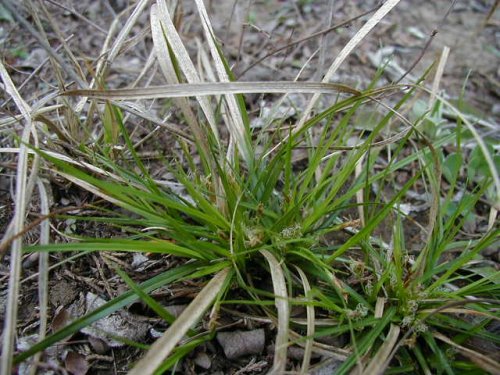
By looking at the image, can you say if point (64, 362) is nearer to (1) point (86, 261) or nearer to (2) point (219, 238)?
(1) point (86, 261)

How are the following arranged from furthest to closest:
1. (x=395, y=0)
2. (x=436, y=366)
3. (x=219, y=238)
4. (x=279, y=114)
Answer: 1. (x=279, y=114)
2. (x=395, y=0)
3. (x=219, y=238)
4. (x=436, y=366)

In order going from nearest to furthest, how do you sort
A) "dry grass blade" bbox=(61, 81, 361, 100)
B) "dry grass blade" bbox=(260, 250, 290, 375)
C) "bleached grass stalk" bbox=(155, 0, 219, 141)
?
"dry grass blade" bbox=(260, 250, 290, 375), "dry grass blade" bbox=(61, 81, 361, 100), "bleached grass stalk" bbox=(155, 0, 219, 141)

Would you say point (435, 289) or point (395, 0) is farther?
point (395, 0)

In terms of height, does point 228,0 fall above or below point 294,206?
above

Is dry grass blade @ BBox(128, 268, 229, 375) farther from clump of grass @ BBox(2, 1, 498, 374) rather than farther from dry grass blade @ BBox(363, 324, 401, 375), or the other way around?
dry grass blade @ BBox(363, 324, 401, 375)

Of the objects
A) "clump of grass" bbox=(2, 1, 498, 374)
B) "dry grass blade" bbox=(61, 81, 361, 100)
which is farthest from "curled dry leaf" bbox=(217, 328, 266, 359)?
"dry grass blade" bbox=(61, 81, 361, 100)

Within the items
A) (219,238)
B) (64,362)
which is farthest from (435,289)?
(64,362)

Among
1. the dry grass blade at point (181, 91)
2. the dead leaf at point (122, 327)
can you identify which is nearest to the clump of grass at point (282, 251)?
the dry grass blade at point (181, 91)
